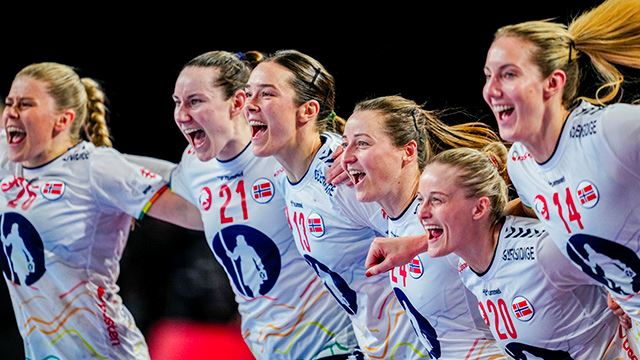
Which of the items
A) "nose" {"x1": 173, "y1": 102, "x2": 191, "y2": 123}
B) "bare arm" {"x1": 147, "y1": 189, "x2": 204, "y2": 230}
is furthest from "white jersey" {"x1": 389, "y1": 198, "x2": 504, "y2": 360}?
"bare arm" {"x1": 147, "y1": 189, "x2": 204, "y2": 230}

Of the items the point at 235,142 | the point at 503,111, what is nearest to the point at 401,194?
the point at 503,111

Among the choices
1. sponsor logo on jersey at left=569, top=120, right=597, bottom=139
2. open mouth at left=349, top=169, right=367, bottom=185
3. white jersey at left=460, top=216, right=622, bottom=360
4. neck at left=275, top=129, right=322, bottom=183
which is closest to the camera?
sponsor logo on jersey at left=569, top=120, right=597, bottom=139

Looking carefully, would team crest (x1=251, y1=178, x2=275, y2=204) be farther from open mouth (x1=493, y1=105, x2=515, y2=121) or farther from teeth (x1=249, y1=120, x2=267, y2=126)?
open mouth (x1=493, y1=105, x2=515, y2=121)

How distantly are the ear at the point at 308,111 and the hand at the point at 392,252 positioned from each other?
82cm

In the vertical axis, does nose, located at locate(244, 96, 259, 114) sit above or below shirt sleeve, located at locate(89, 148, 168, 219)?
above

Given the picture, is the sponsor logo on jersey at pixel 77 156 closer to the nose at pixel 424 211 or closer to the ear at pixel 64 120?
the ear at pixel 64 120

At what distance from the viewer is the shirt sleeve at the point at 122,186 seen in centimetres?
466

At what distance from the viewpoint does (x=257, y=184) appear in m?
4.41

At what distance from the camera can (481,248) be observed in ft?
11.8

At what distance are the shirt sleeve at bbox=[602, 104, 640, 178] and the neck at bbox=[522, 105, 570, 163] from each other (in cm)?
19

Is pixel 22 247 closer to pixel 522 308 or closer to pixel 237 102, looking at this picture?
pixel 237 102

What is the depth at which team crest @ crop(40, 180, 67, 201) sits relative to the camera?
15.3 feet

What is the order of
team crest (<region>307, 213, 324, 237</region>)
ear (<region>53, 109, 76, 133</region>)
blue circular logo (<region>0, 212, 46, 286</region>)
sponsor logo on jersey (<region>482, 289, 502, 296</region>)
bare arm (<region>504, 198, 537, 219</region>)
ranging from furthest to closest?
ear (<region>53, 109, 76, 133</region>)
blue circular logo (<region>0, 212, 46, 286</region>)
team crest (<region>307, 213, 324, 237</region>)
bare arm (<region>504, 198, 537, 219</region>)
sponsor logo on jersey (<region>482, 289, 502, 296</region>)

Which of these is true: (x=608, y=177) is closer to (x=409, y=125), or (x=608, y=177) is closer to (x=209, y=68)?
(x=409, y=125)
